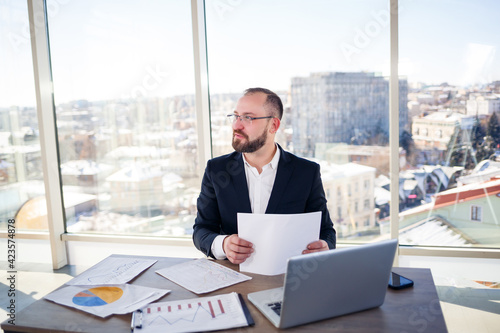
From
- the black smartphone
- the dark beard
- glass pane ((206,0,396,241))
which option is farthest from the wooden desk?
glass pane ((206,0,396,241))

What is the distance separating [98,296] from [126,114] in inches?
105

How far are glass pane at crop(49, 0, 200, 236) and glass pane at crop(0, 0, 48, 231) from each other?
0.29 m

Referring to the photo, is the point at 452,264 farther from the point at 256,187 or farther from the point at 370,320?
the point at 370,320

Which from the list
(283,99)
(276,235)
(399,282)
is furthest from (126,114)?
(399,282)

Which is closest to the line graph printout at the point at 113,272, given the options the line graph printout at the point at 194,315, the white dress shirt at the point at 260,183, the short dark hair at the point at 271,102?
the line graph printout at the point at 194,315

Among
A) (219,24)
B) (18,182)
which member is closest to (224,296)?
(219,24)

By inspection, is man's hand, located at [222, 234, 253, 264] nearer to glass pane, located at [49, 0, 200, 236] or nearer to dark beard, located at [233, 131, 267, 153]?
dark beard, located at [233, 131, 267, 153]

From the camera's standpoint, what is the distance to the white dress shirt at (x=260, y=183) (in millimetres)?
2143

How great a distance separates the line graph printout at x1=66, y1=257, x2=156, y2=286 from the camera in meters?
1.63

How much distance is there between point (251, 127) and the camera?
2.13 meters

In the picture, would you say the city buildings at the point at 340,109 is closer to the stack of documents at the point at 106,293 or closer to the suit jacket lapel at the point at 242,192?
the suit jacket lapel at the point at 242,192

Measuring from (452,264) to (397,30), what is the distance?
6.07ft

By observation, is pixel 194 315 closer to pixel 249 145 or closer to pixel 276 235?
pixel 276 235

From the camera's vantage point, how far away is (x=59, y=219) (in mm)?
4145
